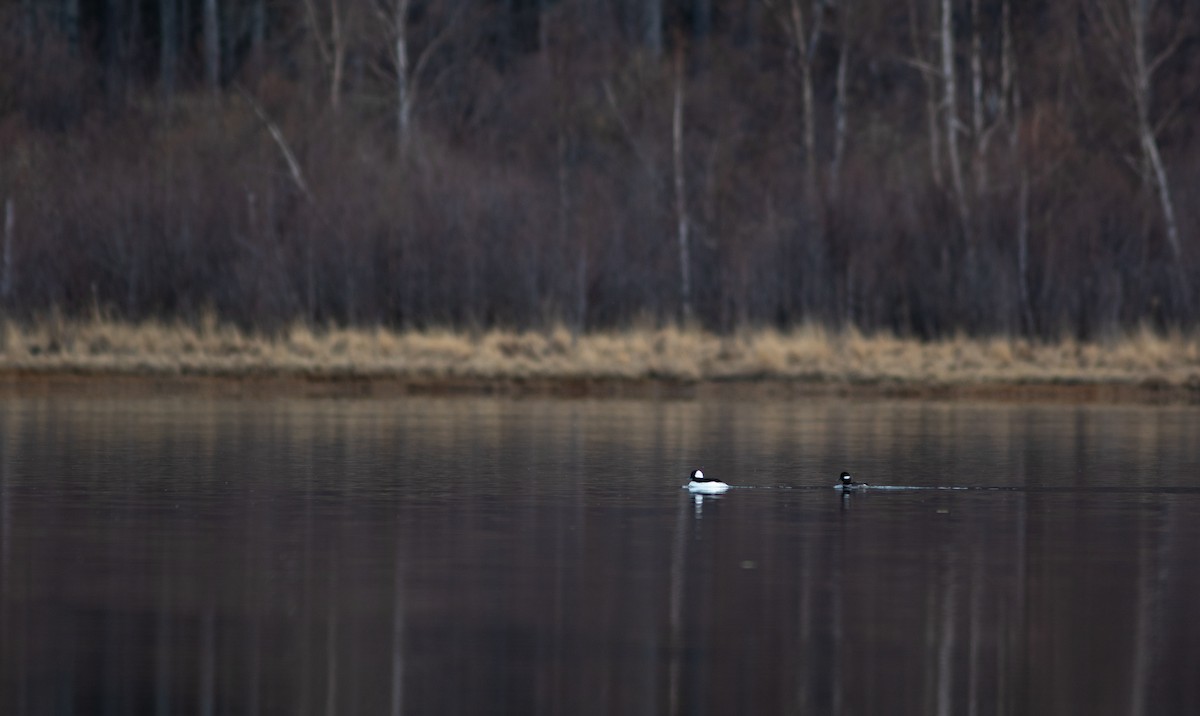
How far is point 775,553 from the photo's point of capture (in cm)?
1317

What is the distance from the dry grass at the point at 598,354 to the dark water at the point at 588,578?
10.5 meters

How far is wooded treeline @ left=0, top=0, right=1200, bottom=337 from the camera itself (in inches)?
1478

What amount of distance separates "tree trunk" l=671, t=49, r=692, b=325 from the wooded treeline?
104mm

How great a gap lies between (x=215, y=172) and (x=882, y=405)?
662 inches

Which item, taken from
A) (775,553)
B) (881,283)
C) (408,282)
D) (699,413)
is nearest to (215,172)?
(408,282)

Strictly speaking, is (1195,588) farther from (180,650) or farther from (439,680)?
(180,650)

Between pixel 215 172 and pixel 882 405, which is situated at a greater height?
pixel 215 172

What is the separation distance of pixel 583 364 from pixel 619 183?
10597 mm

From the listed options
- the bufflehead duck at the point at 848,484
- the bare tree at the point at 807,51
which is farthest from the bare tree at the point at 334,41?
the bufflehead duck at the point at 848,484

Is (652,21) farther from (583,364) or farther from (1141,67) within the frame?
(583,364)

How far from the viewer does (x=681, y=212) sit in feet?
133

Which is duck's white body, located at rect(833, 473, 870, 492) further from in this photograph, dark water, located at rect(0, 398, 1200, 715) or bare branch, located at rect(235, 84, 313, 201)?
bare branch, located at rect(235, 84, 313, 201)

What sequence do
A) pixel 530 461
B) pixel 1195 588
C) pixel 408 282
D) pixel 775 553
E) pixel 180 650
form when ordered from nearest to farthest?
pixel 180 650
pixel 1195 588
pixel 775 553
pixel 530 461
pixel 408 282

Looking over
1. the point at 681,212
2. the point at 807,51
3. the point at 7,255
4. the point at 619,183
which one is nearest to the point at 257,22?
the point at 807,51
